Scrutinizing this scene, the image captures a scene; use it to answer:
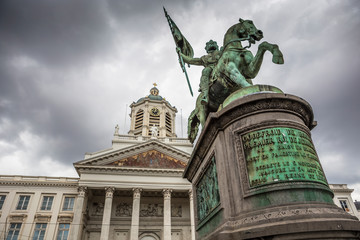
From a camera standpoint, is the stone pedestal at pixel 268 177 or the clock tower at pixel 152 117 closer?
the stone pedestal at pixel 268 177

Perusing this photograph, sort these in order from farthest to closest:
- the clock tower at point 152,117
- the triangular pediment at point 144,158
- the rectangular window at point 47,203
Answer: the clock tower at point 152,117, the rectangular window at point 47,203, the triangular pediment at point 144,158

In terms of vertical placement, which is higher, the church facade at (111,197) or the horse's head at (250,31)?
the church facade at (111,197)

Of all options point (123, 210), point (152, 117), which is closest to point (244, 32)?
point (123, 210)

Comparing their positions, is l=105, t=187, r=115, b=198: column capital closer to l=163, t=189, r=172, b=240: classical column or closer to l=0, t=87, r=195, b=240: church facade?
l=0, t=87, r=195, b=240: church facade

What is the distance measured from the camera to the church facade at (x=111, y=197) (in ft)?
86.9

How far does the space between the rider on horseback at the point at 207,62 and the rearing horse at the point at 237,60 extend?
7.9 inches

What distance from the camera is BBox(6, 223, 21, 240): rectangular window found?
2623 cm

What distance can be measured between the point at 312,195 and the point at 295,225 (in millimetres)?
577

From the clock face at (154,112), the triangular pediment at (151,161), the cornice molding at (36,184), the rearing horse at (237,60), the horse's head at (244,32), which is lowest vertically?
the rearing horse at (237,60)

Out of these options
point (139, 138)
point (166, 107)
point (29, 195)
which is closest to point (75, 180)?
point (29, 195)

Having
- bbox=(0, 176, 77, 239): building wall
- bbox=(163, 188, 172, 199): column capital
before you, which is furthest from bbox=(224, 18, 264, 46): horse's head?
bbox=(0, 176, 77, 239): building wall

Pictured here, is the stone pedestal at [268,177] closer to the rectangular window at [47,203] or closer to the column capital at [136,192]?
the column capital at [136,192]

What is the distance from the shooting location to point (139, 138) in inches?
1319

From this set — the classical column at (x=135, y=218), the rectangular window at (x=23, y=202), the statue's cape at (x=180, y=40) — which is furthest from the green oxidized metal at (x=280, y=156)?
the rectangular window at (x=23, y=202)
